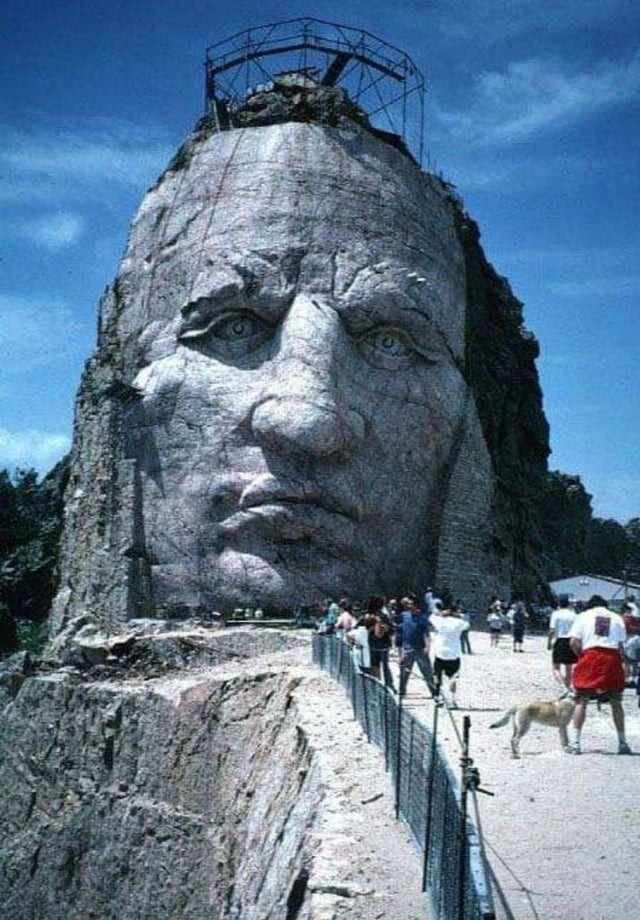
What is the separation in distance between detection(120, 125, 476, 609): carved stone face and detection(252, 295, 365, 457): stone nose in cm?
4

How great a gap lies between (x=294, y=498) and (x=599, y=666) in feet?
53.6

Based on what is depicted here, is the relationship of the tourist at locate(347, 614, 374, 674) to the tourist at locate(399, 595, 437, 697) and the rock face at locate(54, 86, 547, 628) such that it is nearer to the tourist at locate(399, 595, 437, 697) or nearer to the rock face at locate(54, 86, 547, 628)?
the tourist at locate(399, 595, 437, 697)

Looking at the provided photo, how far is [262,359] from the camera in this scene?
26.0 m

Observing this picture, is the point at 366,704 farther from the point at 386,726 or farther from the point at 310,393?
the point at 310,393

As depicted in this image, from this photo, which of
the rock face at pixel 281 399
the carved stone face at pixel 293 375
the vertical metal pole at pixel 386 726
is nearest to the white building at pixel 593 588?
the rock face at pixel 281 399

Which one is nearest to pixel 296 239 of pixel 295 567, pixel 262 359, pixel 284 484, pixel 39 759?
pixel 262 359

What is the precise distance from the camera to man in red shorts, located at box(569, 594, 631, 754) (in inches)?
345

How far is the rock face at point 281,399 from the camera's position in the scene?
82.2 ft

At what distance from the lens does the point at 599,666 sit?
884cm

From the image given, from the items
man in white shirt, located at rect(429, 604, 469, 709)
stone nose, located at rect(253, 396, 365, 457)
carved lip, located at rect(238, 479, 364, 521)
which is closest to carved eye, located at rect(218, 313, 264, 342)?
stone nose, located at rect(253, 396, 365, 457)

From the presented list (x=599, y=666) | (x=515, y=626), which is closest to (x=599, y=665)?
(x=599, y=666)

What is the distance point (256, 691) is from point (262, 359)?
43.0ft

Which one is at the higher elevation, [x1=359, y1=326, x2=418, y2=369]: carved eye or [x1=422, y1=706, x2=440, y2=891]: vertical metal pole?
[x1=359, y1=326, x2=418, y2=369]: carved eye

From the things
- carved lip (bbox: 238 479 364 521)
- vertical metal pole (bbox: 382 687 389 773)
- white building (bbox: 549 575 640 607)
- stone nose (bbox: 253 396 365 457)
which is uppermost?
stone nose (bbox: 253 396 365 457)
